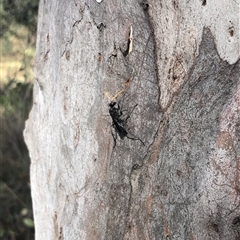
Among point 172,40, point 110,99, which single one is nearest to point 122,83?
point 110,99

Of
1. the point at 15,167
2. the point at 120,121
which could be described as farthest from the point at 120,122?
the point at 15,167

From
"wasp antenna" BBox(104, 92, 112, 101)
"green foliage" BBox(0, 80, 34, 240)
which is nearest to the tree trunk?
"wasp antenna" BBox(104, 92, 112, 101)

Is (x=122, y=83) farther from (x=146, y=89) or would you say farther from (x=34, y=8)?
(x=34, y=8)

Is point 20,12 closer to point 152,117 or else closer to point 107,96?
point 107,96

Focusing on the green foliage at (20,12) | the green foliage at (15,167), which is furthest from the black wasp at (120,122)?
the green foliage at (20,12)

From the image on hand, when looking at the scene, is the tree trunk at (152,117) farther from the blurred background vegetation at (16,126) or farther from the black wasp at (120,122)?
the blurred background vegetation at (16,126)

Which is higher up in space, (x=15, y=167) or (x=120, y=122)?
(x=15, y=167)

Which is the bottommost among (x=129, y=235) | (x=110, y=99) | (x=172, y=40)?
(x=129, y=235)
